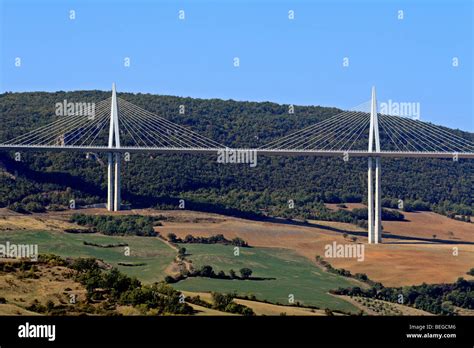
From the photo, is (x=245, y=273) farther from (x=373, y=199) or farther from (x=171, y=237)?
(x=373, y=199)

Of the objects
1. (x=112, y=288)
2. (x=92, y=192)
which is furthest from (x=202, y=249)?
(x=112, y=288)

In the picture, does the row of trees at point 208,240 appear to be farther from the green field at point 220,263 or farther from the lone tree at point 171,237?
the green field at point 220,263

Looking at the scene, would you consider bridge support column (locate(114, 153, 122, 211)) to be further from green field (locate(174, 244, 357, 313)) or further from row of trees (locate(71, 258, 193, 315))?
row of trees (locate(71, 258, 193, 315))

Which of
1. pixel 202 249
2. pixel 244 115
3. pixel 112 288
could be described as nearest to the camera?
pixel 112 288

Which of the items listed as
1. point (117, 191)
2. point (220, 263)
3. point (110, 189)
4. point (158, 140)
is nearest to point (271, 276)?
point (220, 263)

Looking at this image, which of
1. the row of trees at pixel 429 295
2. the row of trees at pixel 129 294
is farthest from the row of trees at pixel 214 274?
the row of trees at pixel 129 294

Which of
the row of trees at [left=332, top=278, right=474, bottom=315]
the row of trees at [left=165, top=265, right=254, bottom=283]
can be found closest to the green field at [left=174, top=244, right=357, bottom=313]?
the row of trees at [left=165, top=265, right=254, bottom=283]
